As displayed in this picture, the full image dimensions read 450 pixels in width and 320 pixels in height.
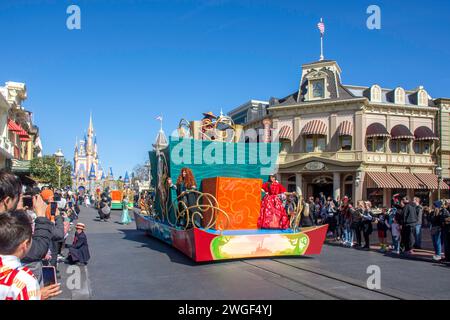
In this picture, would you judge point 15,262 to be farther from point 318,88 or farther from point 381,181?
point 318,88

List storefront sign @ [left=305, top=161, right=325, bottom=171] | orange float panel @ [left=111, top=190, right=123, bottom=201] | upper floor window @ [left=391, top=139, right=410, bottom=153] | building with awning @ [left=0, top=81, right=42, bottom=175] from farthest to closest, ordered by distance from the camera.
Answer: orange float panel @ [left=111, top=190, right=123, bottom=201]
upper floor window @ [left=391, top=139, right=410, bottom=153]
storefront sign @ [left=305, top=161, right=325, bottom=171]
building with awning @ [left=0, top=81, right=42, bottom=175]

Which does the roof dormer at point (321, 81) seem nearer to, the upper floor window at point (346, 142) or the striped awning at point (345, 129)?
the striped awning at point (345, 129)

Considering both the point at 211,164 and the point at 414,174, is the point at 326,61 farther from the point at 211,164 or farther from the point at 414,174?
the point at 211,164

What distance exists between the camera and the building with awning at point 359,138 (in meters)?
28.4

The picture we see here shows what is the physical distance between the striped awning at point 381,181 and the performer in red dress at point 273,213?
19.3m

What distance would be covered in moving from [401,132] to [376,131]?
216cm

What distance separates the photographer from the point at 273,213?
9.77 meters

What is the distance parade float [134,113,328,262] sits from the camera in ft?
28.2

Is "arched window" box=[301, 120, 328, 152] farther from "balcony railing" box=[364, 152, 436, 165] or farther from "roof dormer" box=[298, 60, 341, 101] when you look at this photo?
"balcony railing" box=[364, 152, 436, 165]

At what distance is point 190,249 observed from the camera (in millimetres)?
8672

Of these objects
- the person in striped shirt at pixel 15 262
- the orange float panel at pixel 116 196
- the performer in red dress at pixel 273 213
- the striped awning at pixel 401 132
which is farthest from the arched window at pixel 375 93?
the person in striped shirt at pixel 15 262

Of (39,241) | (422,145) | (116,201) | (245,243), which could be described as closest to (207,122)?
(245,243)

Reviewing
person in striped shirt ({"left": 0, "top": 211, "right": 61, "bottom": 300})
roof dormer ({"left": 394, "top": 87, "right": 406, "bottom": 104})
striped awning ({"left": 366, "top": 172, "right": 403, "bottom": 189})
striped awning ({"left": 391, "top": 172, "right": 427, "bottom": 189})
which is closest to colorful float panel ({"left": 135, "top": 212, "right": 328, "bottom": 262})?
person in striped shirt ({"left": 0, "top": 211, "right": 61, "bottom": 300})
